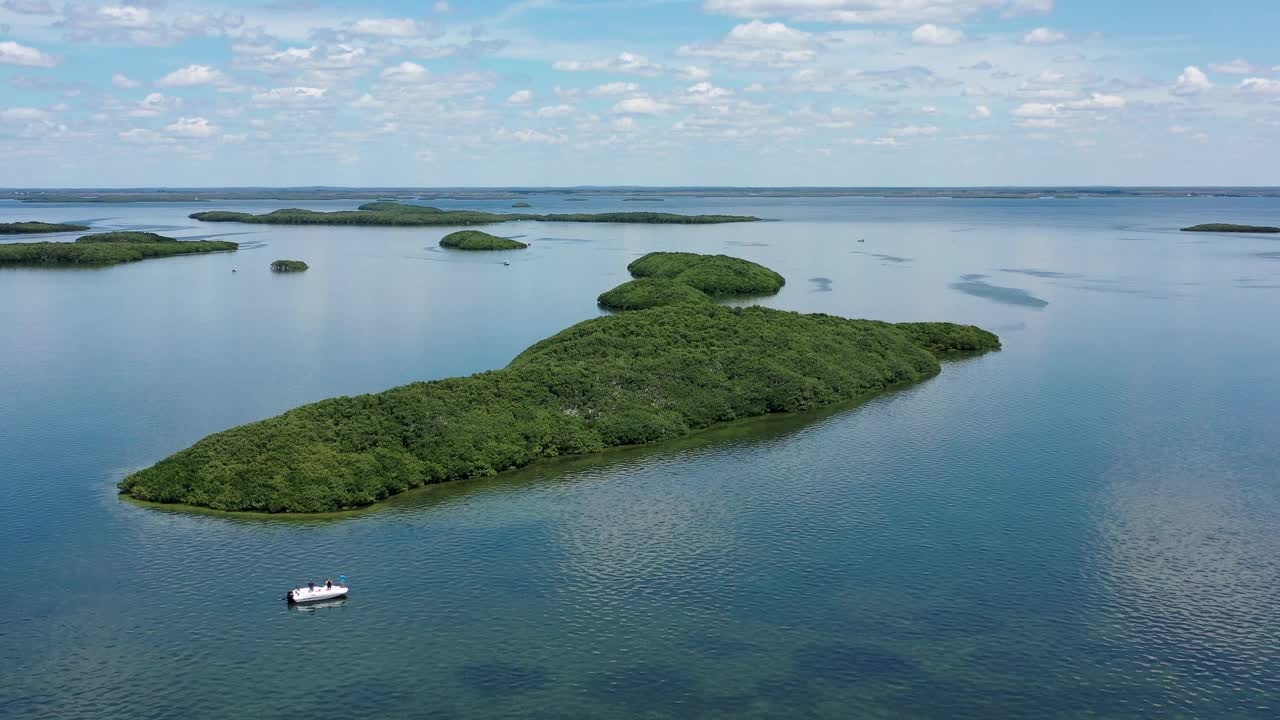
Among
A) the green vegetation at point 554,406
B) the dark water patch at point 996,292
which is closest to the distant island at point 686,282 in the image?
the dark water patch at point 996,292

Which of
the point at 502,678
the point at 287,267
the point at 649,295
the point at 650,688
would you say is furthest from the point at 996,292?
the point at 502,678

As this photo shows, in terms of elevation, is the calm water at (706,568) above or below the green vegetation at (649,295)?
below

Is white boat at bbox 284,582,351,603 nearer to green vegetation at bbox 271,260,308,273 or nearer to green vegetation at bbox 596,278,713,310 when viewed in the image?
green vegetation at bbox 596,278,713,310

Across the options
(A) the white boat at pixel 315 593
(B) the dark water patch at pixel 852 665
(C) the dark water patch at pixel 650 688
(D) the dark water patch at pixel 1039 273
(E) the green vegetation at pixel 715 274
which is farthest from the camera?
(D) the dark water patch at pixel 1039 273

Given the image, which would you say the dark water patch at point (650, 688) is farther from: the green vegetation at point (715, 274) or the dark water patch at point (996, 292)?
the dark water patch at point (996, 292)

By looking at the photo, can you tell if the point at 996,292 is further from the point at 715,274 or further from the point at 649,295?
the point at 649,295

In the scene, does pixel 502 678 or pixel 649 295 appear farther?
pixel 649 295

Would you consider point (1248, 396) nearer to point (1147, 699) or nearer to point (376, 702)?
point (1147, 699)

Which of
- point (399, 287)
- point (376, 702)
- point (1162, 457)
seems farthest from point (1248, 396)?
point (399, 287)
